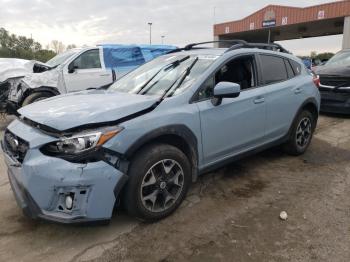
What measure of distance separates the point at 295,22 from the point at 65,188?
32.0 metres

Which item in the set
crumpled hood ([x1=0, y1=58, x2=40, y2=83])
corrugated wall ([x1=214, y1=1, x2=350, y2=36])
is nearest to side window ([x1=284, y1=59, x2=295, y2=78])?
crumpled hood ([x1=0, y1=58, x2=40, y2=83])

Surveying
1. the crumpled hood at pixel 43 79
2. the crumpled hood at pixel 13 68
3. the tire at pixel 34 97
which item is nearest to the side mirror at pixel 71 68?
the crumpled hood at pixel 43 79

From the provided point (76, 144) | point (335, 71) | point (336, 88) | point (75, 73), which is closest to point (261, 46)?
point (76, 144)

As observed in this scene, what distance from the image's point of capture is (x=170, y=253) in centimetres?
280

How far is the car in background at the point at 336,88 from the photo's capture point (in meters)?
7.81

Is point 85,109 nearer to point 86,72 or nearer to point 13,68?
point 86,72

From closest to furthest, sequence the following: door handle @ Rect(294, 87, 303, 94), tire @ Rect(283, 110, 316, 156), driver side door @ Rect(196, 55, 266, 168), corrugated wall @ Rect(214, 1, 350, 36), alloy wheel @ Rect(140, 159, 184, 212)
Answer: alloy wheel @ Rect(140, 159, 184, 212)
driver side door @ Rect(196, 55, 266, 168)
door handle @ Rect(294, 87, 303, 94)
tire @ Rect(283, 110, 316, 156)
corrugated wall @ Rect(214, 1, 350, 36)

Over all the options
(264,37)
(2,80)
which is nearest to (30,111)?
(2,80)

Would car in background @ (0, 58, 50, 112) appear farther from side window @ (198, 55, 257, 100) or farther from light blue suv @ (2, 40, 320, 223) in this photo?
side window @ (198, 55, 257, 100)

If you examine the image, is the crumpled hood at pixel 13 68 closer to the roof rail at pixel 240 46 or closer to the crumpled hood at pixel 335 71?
the roof rail at pixel 240 46

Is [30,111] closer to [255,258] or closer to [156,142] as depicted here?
[156,142]

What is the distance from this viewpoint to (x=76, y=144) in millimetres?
2730

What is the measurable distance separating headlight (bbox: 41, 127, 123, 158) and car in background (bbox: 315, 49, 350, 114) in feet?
22.3

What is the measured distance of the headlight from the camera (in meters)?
2.72
